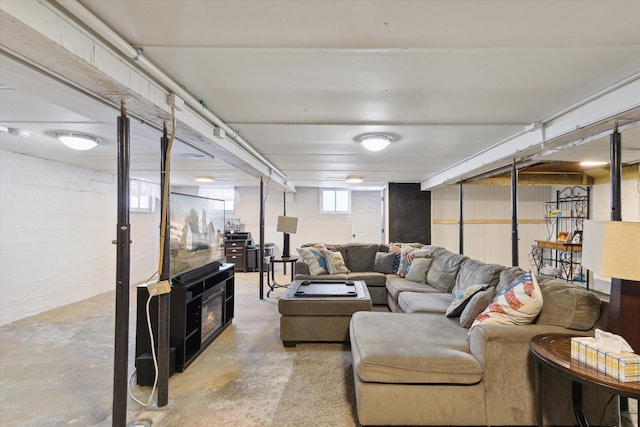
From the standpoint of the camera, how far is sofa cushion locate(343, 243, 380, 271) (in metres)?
5.22

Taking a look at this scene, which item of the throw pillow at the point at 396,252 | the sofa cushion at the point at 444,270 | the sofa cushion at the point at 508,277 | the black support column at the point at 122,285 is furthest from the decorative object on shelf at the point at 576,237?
the black support column at the point at 122,285

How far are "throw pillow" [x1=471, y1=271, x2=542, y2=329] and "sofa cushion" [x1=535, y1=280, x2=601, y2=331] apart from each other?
0.10 metres

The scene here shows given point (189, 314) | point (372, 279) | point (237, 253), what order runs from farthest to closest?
1. point (237, 253)
2. point (372, 279)
3. point (189, 314)

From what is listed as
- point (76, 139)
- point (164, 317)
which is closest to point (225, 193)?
point (76, 139)

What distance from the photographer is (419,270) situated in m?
4.34

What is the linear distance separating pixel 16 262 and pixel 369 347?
15.5ft

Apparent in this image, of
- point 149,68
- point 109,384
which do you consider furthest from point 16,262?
point 149,68

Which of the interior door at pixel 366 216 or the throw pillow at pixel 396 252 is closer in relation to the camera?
the throw pillow at pixel 396 252

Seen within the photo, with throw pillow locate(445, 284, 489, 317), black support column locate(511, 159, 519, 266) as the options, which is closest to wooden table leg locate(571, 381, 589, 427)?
throw pillow locate(445, 284, 489, 317)

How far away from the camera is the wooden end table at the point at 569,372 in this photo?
4.40ft

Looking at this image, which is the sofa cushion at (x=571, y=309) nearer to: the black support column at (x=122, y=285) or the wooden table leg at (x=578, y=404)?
the wooden table leg at (x=578, y=404)

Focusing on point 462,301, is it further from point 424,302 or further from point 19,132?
point 19,132

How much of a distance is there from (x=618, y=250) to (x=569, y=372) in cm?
63

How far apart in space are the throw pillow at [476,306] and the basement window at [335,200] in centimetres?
552
